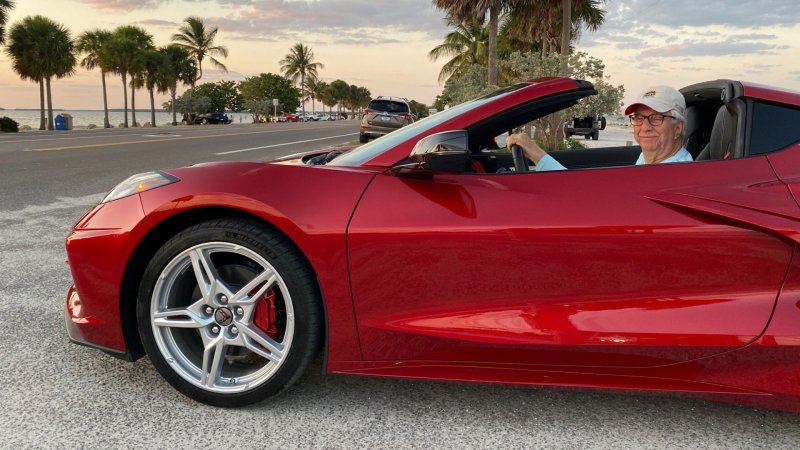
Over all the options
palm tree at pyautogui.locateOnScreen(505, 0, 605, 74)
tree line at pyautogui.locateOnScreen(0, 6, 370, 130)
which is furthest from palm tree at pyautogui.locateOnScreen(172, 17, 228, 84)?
palm tree at pyautogui.locateOnScreen(505, 0, 605, 74)

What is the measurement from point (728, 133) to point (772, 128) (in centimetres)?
14

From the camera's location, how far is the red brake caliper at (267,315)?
92.8 inches

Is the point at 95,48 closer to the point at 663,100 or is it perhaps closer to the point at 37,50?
the point at 37,50

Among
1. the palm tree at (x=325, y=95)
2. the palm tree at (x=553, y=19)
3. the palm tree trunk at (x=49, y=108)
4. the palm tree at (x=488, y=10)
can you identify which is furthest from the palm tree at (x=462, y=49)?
the palm tree at (x=325, y=95)

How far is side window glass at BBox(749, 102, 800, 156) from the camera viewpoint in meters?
2.22

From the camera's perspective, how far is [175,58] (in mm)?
64562

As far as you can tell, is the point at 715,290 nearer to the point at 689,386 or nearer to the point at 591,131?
the point at 689,386

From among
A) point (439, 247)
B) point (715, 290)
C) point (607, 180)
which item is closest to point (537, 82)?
point (607, 180)

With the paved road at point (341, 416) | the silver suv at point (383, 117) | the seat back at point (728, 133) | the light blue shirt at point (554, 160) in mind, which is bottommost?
the paved road at point (341, 416)

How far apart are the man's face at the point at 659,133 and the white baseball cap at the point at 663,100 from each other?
3 cm

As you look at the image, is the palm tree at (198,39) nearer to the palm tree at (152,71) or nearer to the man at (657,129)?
the palm tree at (152,71)

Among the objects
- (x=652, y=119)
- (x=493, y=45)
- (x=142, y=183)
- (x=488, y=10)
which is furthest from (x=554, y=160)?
(x=488, y=10)

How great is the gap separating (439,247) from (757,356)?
1.11 metres

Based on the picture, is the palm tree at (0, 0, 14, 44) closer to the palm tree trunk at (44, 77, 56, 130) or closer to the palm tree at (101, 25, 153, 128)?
the palm tree trunk at (44, 77, 56, 130)
